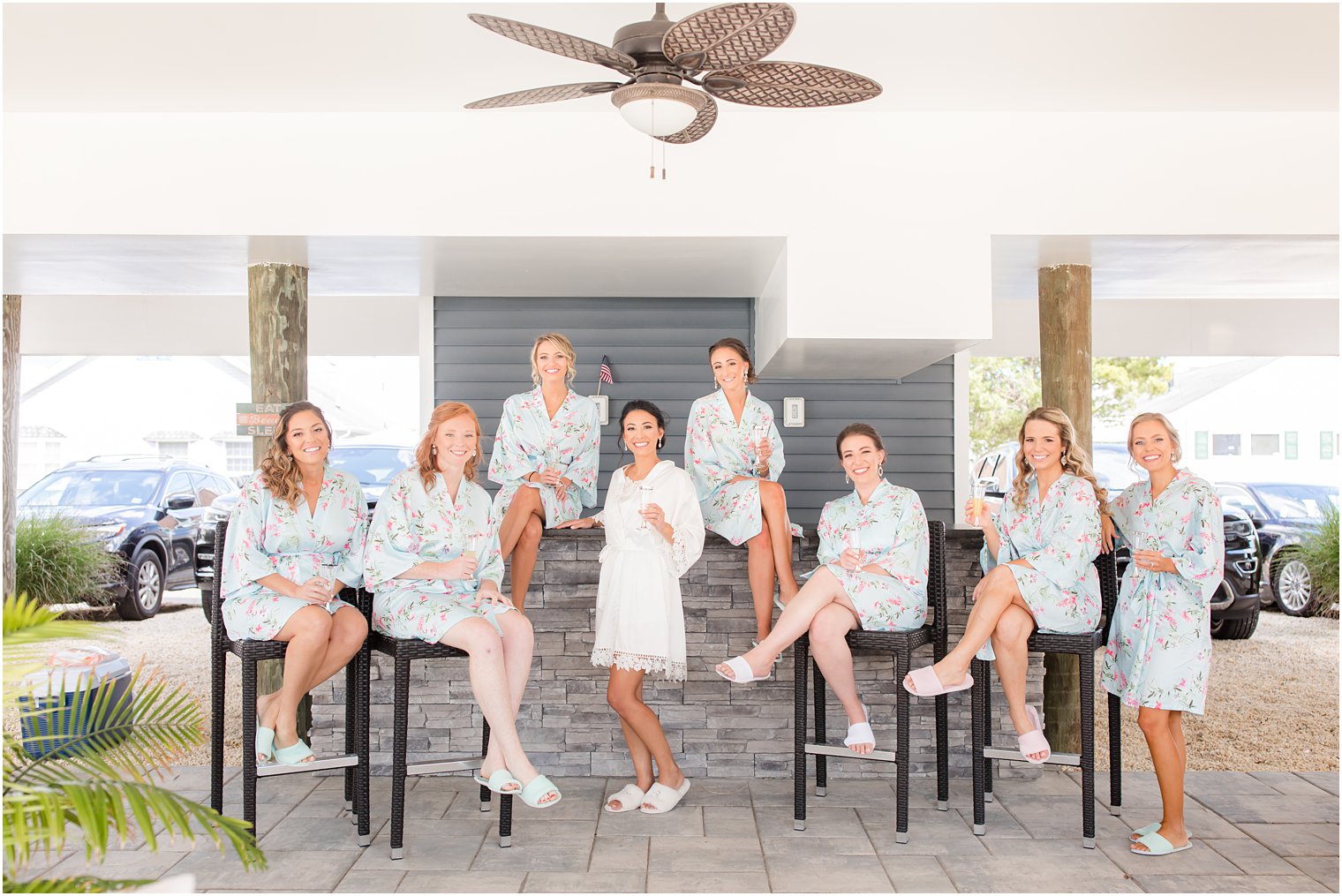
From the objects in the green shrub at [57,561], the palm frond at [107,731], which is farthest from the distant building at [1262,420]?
the palm frond at [107,731]

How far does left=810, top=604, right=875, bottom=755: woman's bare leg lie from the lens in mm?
3477

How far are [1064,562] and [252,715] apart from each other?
274 cm

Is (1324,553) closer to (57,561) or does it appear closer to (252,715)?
(252,715)

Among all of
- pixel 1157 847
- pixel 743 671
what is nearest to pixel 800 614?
pixel 743 671

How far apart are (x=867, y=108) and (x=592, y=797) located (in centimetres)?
292

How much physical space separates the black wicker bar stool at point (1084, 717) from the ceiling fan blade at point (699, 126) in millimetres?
2006

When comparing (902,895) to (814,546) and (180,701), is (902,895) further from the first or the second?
(180,701)

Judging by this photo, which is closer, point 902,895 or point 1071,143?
point 902,895

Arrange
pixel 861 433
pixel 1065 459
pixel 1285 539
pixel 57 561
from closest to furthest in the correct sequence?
pixel 1065 459 < pixel 861 433 < pixel 57 561 < pixel 1285 539

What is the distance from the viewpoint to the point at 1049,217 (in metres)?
4.14

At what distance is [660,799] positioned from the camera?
12.0 ft

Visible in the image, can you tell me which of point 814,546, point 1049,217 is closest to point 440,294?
point 814,546

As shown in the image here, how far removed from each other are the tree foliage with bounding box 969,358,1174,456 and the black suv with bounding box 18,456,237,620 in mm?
12544

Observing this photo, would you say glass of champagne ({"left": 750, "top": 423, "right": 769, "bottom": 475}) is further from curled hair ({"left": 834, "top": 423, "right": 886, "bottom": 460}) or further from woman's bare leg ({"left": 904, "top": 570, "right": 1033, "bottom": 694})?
woman's bare leg ({"left": 904, "top": 570, "right": 1033, "bottom": 694})
